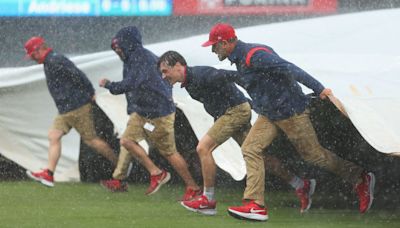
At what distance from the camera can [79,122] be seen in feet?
44.7

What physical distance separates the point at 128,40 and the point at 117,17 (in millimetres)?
5864

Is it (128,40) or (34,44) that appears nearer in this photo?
(128,40)

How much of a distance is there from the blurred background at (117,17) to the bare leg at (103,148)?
4.93 metres

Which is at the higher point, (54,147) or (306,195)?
(306,195)

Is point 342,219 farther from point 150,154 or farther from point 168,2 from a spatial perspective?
point 168,2

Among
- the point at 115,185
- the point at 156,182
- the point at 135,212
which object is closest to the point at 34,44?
the point at 115,185

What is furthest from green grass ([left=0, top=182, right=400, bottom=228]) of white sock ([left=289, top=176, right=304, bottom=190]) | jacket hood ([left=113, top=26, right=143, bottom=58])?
jacket hood ([left=113, top=26, right=143, bottom=58])

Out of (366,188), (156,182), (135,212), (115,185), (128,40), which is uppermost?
(128,40)

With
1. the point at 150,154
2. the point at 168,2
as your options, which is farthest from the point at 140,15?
the point at 150,154

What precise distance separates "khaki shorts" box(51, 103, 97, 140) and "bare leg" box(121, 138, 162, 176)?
1036 mm

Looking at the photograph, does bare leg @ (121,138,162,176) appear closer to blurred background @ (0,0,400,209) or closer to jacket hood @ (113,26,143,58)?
jacket hood @ (113,26,143,58)

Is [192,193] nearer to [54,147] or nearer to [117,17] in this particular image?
[54,147]

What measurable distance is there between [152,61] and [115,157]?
4.98 ft

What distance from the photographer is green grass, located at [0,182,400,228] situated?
397 inches
